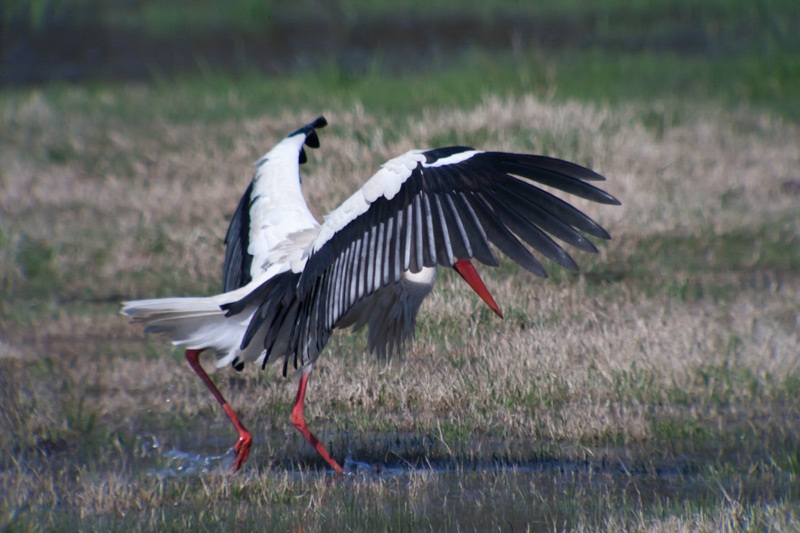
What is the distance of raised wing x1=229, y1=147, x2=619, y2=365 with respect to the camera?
309 centimetres

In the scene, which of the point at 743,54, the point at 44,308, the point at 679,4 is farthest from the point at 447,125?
the point at 679,4

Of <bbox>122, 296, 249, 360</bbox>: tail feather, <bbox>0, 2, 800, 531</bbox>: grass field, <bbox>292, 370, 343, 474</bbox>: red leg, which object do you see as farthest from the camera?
<bbox>292, 370, 343, 474</bbox>: red leg

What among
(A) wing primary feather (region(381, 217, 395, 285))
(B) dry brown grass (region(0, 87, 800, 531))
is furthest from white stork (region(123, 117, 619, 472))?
(B) dry brown grass (region(0, 87, 800, 531))

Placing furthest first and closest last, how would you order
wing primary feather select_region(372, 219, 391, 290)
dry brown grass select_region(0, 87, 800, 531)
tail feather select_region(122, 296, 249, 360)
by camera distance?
dry brown grass select_region(0, 87, 800, 531) < tail feather select_region(122, 296, 249, 360) < wing primary feather select_region(372, 219, 391, 290)

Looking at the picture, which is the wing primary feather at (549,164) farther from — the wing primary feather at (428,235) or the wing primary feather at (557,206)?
the wing primary feather at (428,235)

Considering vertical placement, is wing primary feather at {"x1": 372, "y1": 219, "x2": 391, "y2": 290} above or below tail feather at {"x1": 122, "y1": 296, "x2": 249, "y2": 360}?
above

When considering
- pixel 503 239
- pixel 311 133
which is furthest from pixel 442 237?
pixel 311 133

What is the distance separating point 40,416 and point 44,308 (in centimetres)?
189

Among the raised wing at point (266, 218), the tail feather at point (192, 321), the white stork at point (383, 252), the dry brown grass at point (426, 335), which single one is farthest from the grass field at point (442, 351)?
the raised wing at point (266, 218)

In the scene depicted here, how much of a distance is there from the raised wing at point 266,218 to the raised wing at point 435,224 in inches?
27.4

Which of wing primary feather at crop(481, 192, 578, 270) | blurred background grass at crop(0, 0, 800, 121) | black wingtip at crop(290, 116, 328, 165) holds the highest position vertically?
blurred background grass at crop(0, 0, 800, 121)

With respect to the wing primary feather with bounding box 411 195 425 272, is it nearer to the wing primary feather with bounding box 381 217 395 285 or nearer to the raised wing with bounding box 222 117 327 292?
the wing primary feather with bounding box 381 217 395 285

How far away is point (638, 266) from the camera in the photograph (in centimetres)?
621

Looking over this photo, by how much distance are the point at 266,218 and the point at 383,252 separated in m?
1.35
